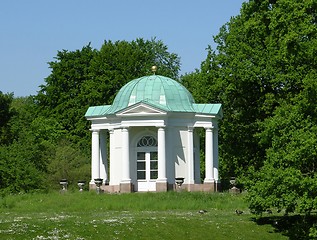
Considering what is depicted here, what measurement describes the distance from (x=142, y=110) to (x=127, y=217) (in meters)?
15.7

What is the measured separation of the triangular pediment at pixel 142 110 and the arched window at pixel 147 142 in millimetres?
2550

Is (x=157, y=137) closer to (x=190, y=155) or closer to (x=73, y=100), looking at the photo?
(x=190, y=155)

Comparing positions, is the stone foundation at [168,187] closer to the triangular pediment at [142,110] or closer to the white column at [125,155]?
the white column at [125,155]

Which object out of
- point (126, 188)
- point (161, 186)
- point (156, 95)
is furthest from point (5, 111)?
point (161, 186)

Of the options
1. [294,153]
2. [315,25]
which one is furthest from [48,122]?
[294,153]

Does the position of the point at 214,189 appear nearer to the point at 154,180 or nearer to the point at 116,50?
the point at 154,180

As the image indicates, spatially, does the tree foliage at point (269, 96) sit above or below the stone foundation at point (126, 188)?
above

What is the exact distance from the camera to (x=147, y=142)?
58938 mm

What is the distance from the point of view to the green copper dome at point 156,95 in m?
58.6

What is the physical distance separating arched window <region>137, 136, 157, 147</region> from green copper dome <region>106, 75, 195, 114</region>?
2339 millimetres

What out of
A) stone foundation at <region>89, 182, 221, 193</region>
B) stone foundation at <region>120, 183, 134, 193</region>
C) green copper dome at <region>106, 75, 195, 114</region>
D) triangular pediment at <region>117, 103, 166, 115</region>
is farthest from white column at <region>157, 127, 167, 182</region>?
stone foundation at <region>120, 183, 134, 193</region>

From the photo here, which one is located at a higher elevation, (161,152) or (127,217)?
(161,152)

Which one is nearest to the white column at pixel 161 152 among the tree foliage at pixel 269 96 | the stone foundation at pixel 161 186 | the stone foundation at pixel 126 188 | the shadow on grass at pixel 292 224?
the stone foundation at pixel 161 186

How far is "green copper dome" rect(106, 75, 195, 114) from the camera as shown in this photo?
2307 inches
